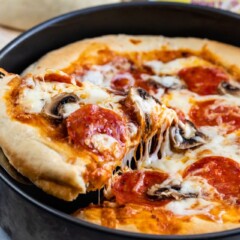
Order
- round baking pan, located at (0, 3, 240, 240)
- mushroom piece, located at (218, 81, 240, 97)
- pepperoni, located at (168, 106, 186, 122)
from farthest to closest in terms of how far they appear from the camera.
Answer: round baking pan, located at (0, 3, 240, 240) → mushroom piece, located at (218, 81, 240, 97) → pepperoni, located at (168, 106, 186, 122)

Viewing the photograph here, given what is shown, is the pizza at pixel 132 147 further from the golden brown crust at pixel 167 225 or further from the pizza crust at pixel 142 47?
the pizza crust at pixel 142 47

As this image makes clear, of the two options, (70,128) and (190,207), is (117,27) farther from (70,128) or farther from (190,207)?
(190,207)

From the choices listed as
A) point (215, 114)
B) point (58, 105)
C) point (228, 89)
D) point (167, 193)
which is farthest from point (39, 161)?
point (228, 89)

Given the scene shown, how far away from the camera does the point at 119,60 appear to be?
130 inches

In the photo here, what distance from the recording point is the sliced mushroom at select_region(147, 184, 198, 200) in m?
2.37

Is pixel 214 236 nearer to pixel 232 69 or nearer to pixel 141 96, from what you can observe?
pixel 141 96

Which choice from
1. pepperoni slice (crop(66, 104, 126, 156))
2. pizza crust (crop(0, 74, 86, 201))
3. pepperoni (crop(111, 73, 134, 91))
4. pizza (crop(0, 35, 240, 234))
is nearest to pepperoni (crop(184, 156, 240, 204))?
pizza (crop(0, 35, 240, 234))

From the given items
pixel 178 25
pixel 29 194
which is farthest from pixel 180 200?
pixel 178 25

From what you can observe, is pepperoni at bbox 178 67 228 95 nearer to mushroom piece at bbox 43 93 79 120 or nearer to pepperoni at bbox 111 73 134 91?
pepperoni at bbox 111 73 134 91

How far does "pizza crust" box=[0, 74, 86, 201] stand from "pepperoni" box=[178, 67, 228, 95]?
1.10 metres

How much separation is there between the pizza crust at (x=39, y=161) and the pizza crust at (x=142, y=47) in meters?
0.93

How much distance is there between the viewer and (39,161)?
221 cm

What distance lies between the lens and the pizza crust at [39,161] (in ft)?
7.11

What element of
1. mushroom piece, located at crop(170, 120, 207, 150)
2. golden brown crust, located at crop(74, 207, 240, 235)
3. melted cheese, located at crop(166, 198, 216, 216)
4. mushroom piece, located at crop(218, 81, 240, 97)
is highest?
mushroom piece, located at crop(218, 81, 240, 97)
